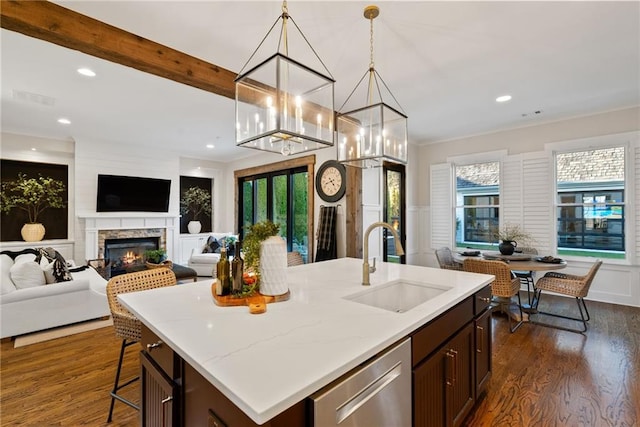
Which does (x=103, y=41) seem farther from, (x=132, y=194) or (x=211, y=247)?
(x=211, y=247)

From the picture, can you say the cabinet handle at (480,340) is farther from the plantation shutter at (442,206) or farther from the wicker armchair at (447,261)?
the plantation shutter at (442,206)

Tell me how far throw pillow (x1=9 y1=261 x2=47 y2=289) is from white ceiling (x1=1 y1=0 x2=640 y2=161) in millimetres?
2031

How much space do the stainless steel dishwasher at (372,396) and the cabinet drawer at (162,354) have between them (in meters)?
0.62

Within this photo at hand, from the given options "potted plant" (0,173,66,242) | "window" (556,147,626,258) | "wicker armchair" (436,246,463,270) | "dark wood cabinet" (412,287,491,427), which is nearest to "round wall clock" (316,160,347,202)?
"wicker armchair" (436,246,463,270)

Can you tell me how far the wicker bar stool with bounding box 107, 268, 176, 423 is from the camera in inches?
74.5

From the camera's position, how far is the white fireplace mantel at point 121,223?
5.77 meters

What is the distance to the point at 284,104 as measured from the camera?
1616 millimetres

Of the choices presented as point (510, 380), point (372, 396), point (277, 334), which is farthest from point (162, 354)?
point (510, 380)

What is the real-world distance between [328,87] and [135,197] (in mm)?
5975

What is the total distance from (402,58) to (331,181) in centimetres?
266

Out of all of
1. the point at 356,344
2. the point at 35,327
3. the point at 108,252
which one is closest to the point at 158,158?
the point at 108,252

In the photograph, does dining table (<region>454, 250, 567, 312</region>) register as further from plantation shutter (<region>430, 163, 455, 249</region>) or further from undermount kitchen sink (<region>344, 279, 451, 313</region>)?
undermount kitchen sink (<region>344, 279, 451, 313</region>)

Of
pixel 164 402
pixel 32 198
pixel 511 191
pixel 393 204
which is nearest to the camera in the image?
pixel 164 402

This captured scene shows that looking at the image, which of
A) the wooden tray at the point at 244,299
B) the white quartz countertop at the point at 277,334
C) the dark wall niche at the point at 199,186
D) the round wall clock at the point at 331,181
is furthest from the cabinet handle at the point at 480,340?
the dark wall niche at the point at 199,186
